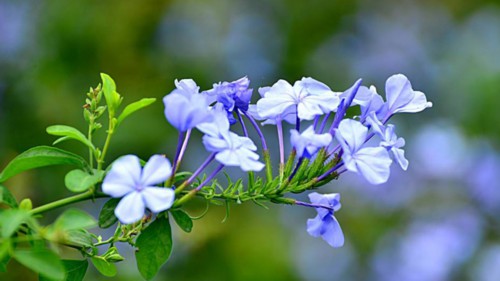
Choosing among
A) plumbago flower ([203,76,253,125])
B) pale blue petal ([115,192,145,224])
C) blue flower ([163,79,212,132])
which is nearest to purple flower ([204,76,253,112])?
plumbago flower ([203,76,253,125])

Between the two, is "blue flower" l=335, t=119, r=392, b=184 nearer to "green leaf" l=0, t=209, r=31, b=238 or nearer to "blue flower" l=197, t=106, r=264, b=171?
"blue flower" l=197, t=106, r=264, b=171

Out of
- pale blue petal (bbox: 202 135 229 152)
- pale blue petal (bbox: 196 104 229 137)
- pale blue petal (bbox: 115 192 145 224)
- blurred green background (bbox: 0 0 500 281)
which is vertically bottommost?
blurred green background (bbox: 0 0 500 281)


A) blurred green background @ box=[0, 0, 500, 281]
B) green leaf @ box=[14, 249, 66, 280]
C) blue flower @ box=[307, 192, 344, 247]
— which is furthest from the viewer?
blurred green background @ box=[0, 0, 500, 281]

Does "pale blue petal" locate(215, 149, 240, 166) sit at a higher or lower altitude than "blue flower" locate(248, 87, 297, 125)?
higher

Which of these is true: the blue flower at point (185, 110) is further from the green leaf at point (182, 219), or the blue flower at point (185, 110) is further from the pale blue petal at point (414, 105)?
the pale blue petal at point (414, 105)

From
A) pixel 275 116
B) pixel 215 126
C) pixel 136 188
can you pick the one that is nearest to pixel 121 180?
pixel 136 188

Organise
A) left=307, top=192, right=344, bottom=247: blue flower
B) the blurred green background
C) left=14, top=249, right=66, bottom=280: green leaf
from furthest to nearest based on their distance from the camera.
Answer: the blurred green background
left=307, top=192, right=344, bottom=247: blue flower
left=14, top=249, right=66, bottom=280: green leaf

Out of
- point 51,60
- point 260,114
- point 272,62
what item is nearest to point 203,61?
point 272,62

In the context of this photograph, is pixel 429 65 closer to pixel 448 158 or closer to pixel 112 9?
pixel 448 158
